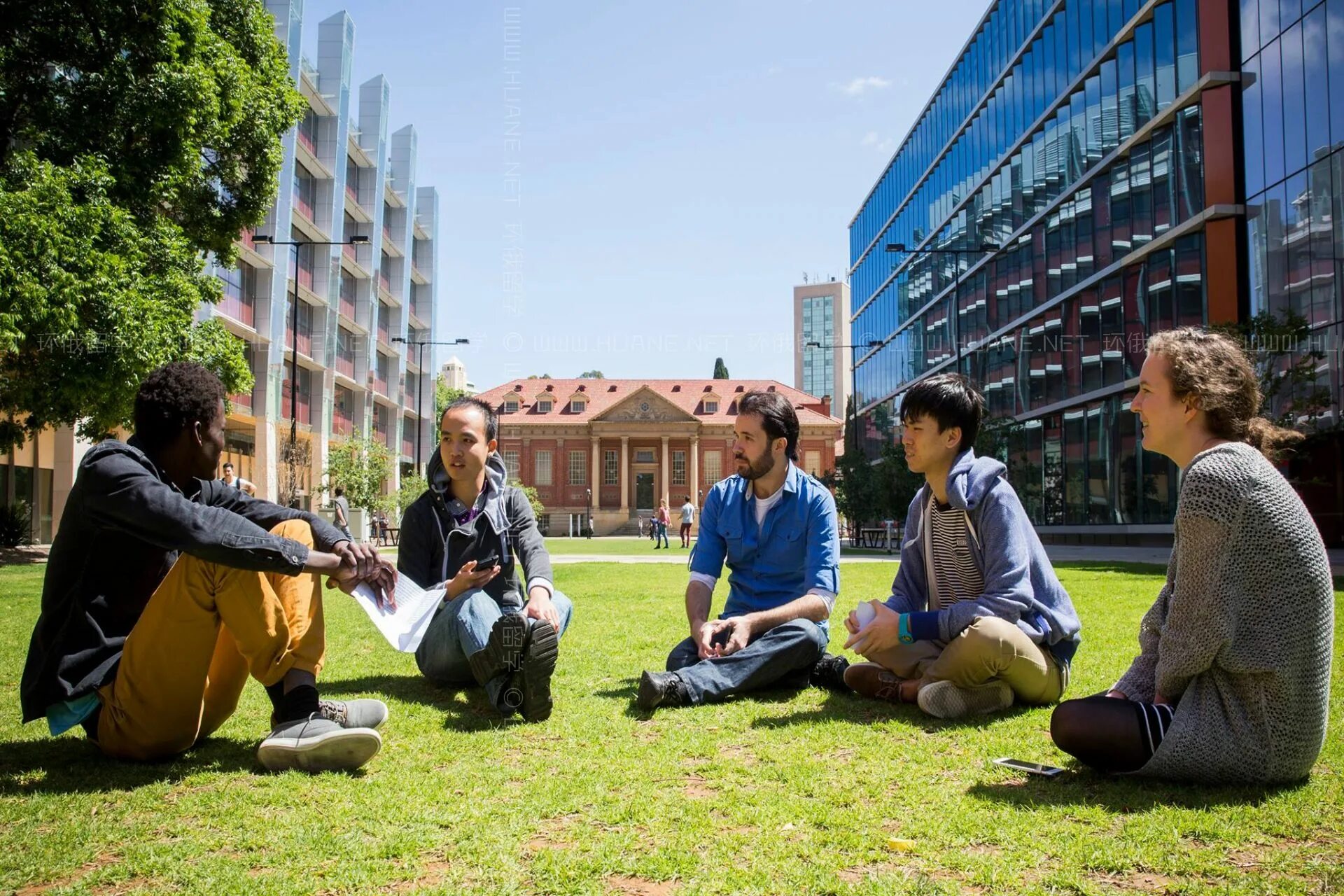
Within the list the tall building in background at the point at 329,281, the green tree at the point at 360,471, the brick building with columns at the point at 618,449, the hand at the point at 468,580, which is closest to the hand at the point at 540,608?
the hand at the point at 468,580

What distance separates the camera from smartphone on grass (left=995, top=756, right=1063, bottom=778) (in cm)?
317

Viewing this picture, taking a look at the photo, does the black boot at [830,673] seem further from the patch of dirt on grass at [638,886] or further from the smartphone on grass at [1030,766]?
the patch of dirt on grass at [638,886]

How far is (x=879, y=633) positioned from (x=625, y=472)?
7166 cm

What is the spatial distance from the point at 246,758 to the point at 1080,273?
105 ft

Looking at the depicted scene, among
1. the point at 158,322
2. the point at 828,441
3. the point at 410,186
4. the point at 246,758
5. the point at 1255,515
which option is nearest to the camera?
the point at 1255,515

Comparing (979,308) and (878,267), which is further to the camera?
(878,267)

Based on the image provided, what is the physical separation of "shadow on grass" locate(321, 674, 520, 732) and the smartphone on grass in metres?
2.11

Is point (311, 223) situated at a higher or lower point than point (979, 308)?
higher

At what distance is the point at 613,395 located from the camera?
78.3 m

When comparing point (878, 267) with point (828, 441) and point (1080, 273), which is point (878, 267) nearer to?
point (828, 441)

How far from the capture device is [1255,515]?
8.72ft

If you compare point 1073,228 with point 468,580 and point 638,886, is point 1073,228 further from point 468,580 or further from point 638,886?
point 638,886

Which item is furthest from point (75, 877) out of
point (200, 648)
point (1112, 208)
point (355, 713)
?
point (1112, 208)

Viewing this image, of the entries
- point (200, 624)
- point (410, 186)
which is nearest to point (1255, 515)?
point (200, 624)
